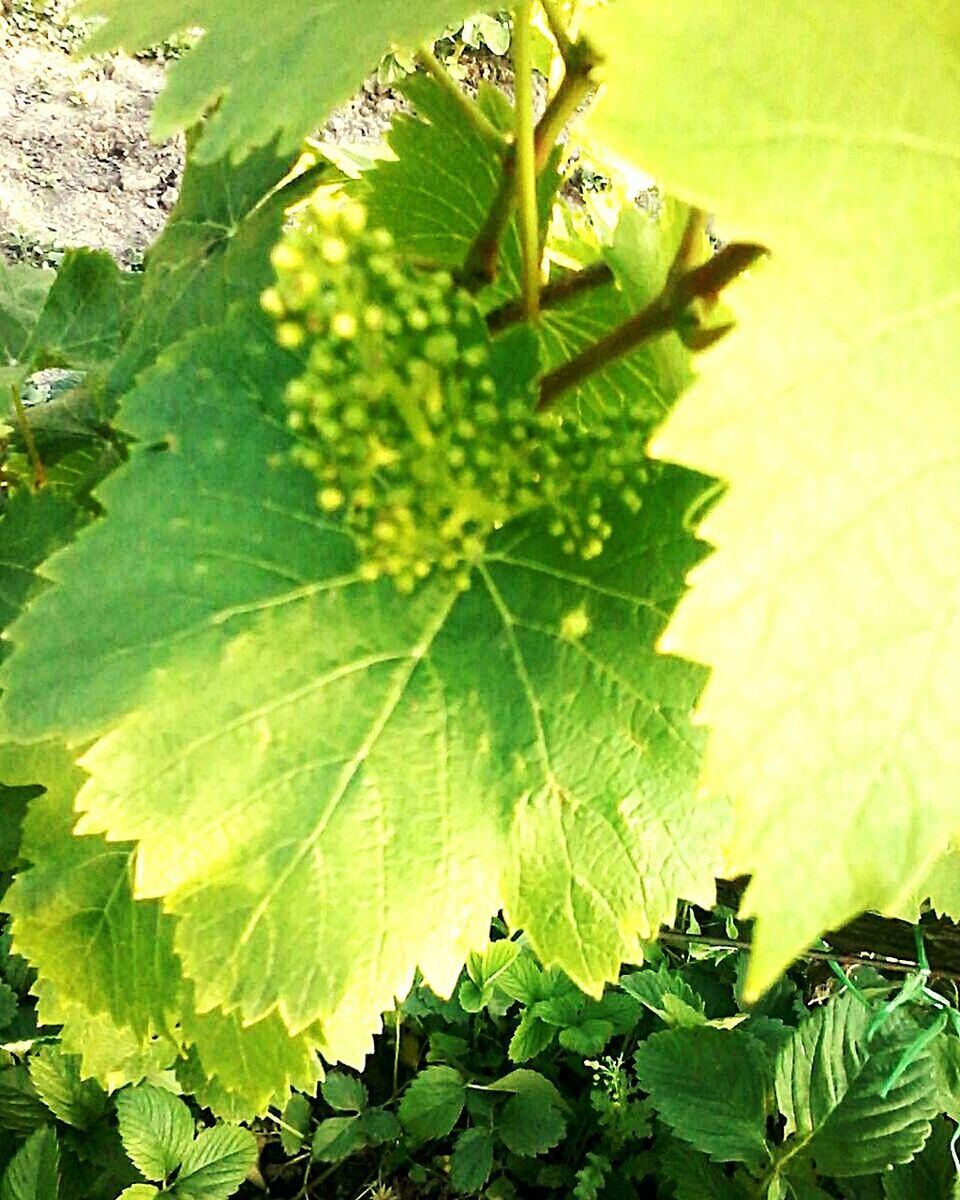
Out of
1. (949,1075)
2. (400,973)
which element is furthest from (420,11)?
(949,1075)

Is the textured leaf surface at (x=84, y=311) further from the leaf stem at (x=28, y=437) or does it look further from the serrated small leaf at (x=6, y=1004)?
the serrated small leaf at (x=6, y=1004)

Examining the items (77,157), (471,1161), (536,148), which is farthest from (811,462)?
(77,157)

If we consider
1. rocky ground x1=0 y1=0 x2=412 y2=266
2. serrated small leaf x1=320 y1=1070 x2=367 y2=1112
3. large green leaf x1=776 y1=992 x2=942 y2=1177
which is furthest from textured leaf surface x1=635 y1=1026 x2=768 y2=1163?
rocky ground x1=0 y1=0 x2=412 y2=266

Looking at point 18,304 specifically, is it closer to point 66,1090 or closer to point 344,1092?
point 66,1090

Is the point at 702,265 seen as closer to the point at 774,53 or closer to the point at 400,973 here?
the point at 774,53

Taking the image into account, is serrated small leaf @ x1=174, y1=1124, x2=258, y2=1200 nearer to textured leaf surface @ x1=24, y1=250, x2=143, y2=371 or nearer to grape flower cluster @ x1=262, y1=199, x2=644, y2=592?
textured leaf surface @ x1=24, y1=250, x2=143, y2=371
